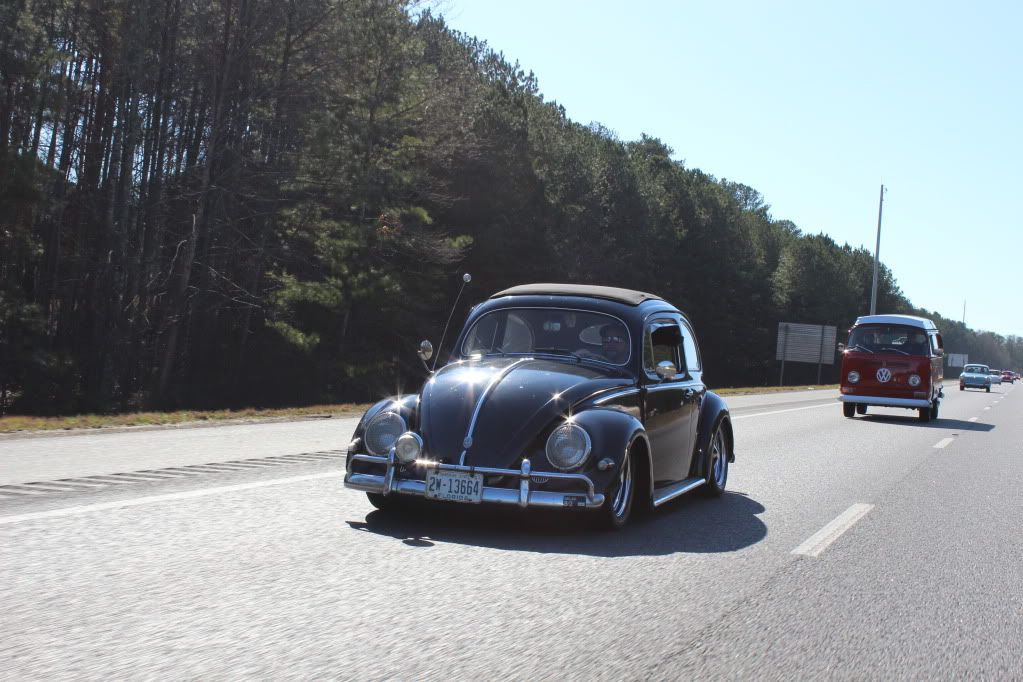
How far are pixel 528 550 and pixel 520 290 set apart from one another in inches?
105

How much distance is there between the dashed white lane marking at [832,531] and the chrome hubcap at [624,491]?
1136mm

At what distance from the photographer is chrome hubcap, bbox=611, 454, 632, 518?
7034 mm

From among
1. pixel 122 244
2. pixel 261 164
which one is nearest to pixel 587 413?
pixel 122 244

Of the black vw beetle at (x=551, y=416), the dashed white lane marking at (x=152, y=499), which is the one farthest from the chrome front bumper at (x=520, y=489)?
the dashed white lane marking at (x=152, y=499)

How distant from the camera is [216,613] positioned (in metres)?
4.53

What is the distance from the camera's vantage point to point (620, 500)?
711 cm

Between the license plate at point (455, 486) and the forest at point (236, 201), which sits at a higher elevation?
the forest at point (236, 201)

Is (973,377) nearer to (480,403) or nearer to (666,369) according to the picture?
(666,369)

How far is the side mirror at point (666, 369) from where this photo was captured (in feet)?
26.4

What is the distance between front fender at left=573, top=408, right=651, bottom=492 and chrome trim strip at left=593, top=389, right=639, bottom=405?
0.10 m

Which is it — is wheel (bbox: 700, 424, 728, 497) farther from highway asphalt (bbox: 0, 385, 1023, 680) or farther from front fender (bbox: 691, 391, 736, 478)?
highway asphalt (bbox: 0, 385, 1023, 680)

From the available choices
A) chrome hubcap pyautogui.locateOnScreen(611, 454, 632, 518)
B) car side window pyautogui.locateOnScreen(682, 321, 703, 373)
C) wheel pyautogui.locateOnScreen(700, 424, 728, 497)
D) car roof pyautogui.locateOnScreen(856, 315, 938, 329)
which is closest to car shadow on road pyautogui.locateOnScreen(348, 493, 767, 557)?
chrome hubcap pyautogui.locateOnScreen(611, 454, 632, 518)

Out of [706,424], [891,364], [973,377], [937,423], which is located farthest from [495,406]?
[973,377]

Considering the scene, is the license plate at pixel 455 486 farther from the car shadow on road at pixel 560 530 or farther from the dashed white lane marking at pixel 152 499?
the dashed white lane marking at pixel 152 499
